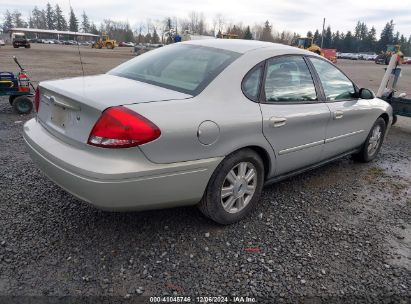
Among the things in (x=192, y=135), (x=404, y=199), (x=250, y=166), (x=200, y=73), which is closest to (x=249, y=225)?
(x=250, y=166)

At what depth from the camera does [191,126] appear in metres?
2.46

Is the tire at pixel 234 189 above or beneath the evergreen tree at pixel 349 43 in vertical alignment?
beneath

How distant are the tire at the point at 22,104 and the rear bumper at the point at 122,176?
16.7ft

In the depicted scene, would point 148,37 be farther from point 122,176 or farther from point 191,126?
point 122,176

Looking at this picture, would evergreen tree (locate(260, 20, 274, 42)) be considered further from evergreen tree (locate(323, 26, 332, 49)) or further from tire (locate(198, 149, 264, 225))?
tire (locate(198, 149, 264, 225))

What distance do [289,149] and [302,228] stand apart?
76 centimetres

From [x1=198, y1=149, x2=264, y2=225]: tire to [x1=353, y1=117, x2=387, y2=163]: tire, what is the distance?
237 cm

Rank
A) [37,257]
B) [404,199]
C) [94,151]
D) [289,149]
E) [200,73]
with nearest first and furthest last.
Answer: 1. [94,151]
2. [37,257]
3. [200,73]
4. [289,149]
5. [404,199]

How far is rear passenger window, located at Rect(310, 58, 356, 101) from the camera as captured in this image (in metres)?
3.78

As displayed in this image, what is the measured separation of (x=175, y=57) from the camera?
3314 mm

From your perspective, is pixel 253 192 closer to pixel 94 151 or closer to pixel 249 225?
pixel 249 225

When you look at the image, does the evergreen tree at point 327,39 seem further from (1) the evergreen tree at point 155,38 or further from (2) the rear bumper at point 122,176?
(2) the rear bumper at point 122,176

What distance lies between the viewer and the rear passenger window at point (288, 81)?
10.3ft

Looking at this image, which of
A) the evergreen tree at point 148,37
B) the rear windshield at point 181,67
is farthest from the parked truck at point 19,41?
the rear windshield at point 181,67
